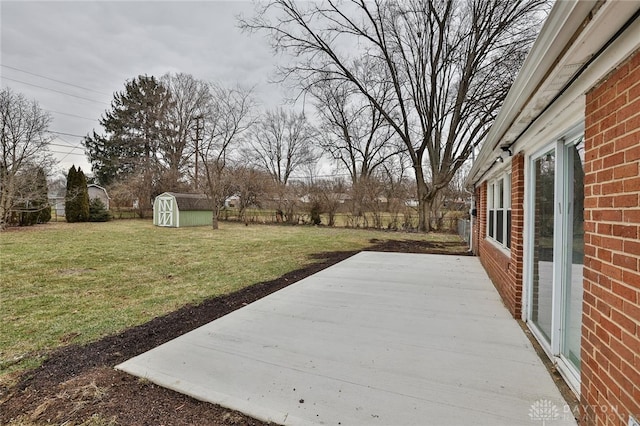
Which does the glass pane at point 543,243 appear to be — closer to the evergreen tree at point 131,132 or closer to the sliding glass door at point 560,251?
the sliding glass door at point 560,251

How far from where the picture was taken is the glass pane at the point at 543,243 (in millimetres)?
2641

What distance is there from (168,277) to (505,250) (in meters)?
6.14

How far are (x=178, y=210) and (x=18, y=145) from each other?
27.1 ft

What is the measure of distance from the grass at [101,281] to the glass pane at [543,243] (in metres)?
4.34

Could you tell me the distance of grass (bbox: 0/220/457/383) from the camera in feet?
11.5

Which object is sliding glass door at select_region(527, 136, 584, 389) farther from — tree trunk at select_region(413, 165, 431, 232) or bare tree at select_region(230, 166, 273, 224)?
bare tree at select_region(230, 166, 273, 224)

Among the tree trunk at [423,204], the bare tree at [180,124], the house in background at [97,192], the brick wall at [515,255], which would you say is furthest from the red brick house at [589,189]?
the house in background at [97,192]

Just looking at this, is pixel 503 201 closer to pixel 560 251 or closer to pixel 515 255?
pixel 515 255

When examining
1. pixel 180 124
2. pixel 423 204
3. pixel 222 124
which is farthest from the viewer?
pixel 180 124

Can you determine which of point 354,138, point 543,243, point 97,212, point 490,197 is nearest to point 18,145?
point 97,212

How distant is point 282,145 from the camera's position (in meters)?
32.4

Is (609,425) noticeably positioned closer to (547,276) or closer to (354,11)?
(547,276)

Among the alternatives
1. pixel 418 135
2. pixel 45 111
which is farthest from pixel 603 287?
pixel 45 111

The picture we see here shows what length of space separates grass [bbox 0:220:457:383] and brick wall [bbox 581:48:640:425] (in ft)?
13.6
